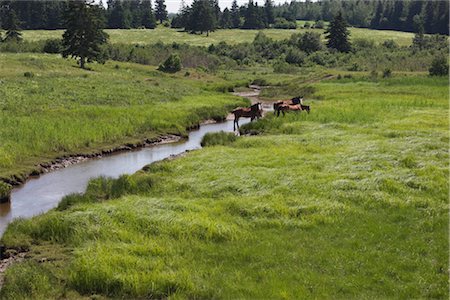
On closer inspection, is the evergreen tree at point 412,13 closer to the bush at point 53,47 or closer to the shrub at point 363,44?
the shrub at point 363,44

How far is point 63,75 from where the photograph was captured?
53.0 metres

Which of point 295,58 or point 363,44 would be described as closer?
point 295,58

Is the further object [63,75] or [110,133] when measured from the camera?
[63,75]

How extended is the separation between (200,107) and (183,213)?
27.5m

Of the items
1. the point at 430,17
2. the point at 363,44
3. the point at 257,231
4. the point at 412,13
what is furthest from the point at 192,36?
the point at 257,231

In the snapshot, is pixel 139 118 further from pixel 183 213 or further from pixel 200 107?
pixel 183 213

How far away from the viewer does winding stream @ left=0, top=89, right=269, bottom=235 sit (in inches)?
724

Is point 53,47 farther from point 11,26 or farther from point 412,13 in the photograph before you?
point 412,13

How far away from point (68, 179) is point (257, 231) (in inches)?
479

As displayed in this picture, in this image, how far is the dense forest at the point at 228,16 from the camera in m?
138

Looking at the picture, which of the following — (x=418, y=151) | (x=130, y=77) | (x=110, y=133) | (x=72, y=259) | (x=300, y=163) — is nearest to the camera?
(x=72, y=259)

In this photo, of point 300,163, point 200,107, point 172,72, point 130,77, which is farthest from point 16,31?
point 300,163

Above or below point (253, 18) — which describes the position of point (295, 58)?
below

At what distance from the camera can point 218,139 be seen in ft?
92.3
